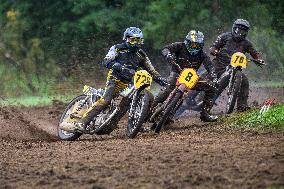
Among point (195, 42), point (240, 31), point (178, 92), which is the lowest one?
point (178, 92)

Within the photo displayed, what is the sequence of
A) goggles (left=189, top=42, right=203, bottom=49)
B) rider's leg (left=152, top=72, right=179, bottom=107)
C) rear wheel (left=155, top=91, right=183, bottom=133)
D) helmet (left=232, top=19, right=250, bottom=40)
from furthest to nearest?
1. helmet (left=232, top=19, right=250, bottom=40)
2. goggles (left=189, top=42, right=203, bottom=49)
3. rider's leg (left=152, top=72, right=179, bottom=107)
4. rear wheel (left=155, top=91, right=183, bottom=133)

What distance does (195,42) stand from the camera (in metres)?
15.7

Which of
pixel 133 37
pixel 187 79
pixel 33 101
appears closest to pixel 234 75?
pixel 187 79

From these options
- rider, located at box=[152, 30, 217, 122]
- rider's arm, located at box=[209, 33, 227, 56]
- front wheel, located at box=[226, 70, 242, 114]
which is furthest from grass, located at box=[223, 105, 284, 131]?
rider's arm, located at box=[209, 33, 227, 56]

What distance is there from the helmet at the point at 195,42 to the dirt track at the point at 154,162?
2.39 metres

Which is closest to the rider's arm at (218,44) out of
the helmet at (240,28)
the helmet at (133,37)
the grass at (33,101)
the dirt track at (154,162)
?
the helmet at (240,28)

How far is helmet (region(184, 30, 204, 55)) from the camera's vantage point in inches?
618

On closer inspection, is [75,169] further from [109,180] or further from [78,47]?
[78,47]

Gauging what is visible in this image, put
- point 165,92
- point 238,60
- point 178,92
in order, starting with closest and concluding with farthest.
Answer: point 178,92 < point 165,92 < point 238,60

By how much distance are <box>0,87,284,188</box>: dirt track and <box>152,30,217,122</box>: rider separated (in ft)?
6.00

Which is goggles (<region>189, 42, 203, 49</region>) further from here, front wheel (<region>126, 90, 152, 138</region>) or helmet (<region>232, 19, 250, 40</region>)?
helmet (<region>232, 19, 250, 40</region>)

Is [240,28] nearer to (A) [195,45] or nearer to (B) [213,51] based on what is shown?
(B) [213,51]

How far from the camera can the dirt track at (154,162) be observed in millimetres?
8305

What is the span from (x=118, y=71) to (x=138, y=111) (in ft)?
3.41
